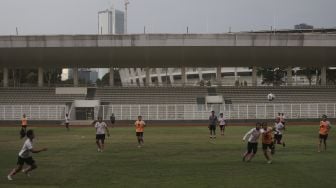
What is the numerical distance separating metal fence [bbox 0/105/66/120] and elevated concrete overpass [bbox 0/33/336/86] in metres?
8.05

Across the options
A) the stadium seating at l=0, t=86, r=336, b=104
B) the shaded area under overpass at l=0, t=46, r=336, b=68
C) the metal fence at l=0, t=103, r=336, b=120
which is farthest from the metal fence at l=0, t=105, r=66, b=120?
the shaded area under overpass at l=0, t=46, r=336, b=68

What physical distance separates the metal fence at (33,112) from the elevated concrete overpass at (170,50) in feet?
26.4

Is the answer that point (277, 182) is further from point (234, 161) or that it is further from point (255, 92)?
point (255, 92)

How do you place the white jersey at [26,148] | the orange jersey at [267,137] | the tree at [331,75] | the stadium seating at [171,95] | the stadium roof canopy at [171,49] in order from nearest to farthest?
the white jersey at [26,148]
the orange jersey at [267,137]
the stadium roof canopy at [171,49]
the stadium seating at [171,95]
the tree at [331,75]

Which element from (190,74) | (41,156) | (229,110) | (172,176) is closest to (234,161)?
(172,176)

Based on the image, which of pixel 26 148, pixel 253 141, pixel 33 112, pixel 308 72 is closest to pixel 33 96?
pixel 33 112

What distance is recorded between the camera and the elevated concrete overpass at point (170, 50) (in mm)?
62344

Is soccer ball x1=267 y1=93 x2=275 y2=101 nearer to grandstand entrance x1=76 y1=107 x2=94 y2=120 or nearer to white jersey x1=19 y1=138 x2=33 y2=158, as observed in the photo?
grandstand entrance x1=76 y1=107 x2=94 y2=120

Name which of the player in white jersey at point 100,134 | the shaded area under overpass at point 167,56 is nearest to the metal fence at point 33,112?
the shaded area under overpass at point 167,56

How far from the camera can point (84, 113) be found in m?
61.2

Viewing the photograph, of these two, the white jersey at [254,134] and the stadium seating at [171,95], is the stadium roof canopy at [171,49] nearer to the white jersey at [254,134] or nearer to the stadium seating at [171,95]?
the stadium seating at [171,95]

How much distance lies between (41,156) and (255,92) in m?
46.7

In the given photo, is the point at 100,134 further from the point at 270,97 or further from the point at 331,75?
the point at 331,75

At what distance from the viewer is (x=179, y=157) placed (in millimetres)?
22250
